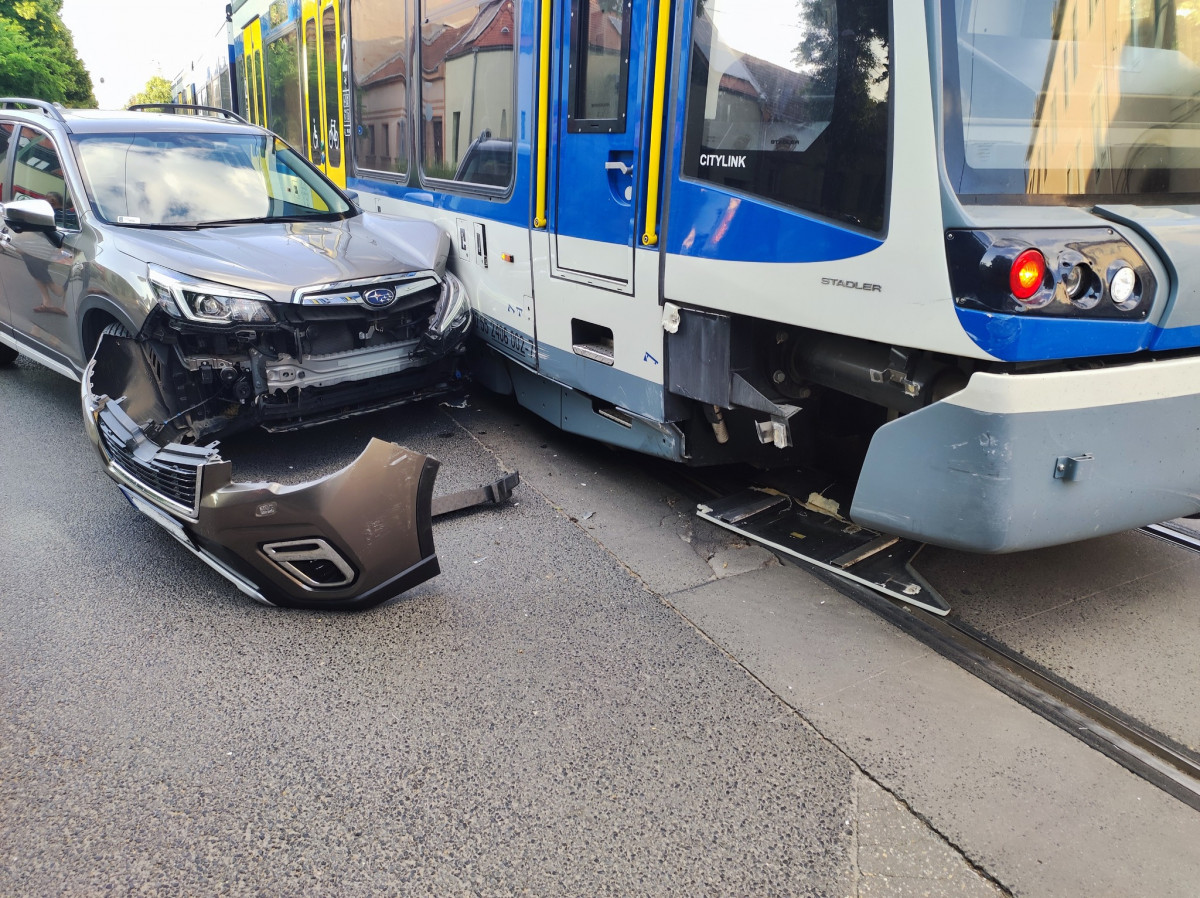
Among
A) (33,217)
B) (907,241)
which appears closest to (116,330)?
(33,217)

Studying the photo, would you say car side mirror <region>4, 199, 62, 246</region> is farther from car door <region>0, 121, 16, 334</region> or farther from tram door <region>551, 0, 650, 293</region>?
tram door <region>551, 0, 650, 293</region>

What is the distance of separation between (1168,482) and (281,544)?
3209 millimetres

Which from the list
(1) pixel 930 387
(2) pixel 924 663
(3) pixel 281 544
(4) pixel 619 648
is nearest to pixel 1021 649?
(2) pixel 924 663

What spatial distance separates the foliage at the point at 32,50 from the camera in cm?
2480

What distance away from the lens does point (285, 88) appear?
9750 millimetres

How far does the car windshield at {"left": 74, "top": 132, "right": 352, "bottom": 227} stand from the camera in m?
5.10

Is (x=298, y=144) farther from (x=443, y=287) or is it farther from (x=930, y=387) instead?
(x=930, y=387)

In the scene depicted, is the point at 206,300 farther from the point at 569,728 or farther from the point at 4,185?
the point at 569,728

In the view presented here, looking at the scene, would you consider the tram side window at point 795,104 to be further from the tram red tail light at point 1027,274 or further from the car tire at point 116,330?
the car tire at point 116,330

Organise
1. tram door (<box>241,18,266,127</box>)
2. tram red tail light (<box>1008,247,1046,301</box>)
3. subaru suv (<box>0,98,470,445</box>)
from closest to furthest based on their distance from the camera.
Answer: tram red tail light (<box>1008,247,1046,301</box>), subaru suv (<box>0,98,470,445</box>), tram door (<box>241,18,266,127</box>)

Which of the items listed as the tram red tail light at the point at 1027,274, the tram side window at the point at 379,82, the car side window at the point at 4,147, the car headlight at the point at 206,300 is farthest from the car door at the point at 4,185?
the tram red tail light at the point at 1027,274

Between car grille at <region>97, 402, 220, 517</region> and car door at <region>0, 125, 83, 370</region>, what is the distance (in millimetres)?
1530

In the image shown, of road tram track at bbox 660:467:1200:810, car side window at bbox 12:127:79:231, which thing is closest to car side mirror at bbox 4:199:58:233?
car side window at bbox 12:127:79:231

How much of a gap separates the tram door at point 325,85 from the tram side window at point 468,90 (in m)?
2.16
